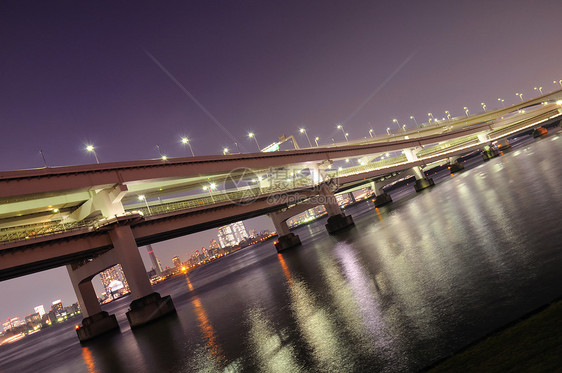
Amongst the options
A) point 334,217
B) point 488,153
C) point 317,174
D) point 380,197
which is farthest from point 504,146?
point 334,217

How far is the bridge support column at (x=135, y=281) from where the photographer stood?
77.5 feet

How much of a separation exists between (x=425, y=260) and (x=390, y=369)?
8.27m

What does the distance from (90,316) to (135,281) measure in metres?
11.3

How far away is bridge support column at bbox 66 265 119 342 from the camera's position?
30.2 m

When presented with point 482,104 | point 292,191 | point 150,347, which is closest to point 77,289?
point 150,347

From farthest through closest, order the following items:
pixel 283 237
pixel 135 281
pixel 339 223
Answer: pixel 283 237
pixel 339 223
pixel 135 281

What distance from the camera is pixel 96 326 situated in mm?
30312

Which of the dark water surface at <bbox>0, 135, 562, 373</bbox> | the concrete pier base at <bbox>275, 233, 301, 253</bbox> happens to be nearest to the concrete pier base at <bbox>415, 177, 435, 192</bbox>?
the concrete pier base at <bbox>275, 233, 301, 253</bbox>

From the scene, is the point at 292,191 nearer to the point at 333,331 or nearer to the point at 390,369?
the point at 333,331

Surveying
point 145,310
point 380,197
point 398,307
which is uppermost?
point 145,310

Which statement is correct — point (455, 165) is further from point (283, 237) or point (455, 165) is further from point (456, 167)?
point (283, 237)

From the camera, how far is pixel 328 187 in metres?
50.5

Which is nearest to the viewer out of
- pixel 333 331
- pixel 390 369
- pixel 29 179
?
pixel 390 369

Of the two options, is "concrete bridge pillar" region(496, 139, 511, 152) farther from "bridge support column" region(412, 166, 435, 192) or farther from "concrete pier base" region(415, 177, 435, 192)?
"concrete pier base" region(415, 177, 435, 192)
